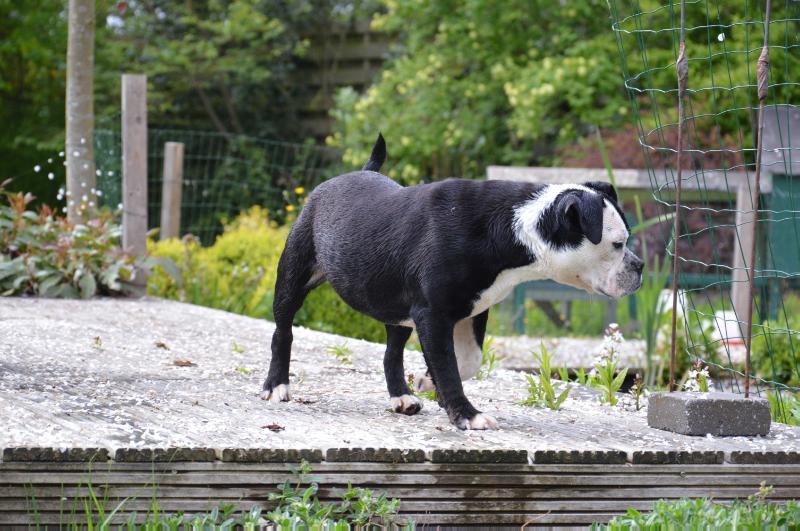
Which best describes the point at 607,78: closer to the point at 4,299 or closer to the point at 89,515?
the point at 4,299

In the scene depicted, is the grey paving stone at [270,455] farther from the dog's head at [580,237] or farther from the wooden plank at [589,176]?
the wooden plank at [589,176]

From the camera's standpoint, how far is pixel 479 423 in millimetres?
3156

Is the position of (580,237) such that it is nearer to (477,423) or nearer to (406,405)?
(477,423)

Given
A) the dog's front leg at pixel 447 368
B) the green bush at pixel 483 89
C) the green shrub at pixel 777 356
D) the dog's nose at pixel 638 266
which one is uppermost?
the green bush at pixel 483 89

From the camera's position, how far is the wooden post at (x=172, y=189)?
9.74 meters

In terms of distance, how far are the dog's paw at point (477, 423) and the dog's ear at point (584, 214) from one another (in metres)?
0.62

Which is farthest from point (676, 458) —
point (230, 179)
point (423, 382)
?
point (230, 179)

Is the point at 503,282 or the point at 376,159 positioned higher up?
the point at 376,159

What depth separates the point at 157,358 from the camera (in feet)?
14.9

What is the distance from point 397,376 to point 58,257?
425cm

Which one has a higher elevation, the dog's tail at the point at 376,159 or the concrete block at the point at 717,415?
the dog's tail at the point at 376,159

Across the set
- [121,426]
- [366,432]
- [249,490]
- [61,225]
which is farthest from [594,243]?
[61,225]

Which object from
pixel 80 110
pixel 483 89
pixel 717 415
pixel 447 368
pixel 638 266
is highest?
pixel 483 89

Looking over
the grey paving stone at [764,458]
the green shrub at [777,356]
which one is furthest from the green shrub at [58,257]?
the grey paving stone at [764,458]
